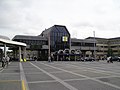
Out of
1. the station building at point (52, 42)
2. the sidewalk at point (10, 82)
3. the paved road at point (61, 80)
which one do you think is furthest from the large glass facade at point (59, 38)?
the sidewalk at point (10, 82)

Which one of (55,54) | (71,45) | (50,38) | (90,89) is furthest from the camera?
(71,45)

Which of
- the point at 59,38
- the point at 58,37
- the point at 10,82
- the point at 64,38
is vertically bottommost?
the point at 10,82

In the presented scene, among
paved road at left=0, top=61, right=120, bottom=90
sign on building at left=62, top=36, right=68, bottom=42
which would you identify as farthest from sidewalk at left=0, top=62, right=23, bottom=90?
sign on building at left=62, top=36, right=68, bottom=42

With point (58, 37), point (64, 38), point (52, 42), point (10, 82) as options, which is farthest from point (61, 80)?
point (58, 37)

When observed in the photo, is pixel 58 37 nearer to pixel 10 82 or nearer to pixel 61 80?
pixel 61 80

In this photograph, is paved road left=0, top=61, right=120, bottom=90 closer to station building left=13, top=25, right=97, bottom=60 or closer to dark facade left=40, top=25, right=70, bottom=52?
station building left=13, top=25, right=97, bottom=60

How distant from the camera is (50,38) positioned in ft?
231

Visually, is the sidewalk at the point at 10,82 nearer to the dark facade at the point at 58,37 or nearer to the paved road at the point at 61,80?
the paved road at the point at 61,80

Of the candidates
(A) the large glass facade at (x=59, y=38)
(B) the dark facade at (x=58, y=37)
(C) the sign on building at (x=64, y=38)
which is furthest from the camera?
(C) the sign on building at (x=64, y=38)

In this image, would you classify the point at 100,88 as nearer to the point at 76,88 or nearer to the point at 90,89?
the point at 90,89

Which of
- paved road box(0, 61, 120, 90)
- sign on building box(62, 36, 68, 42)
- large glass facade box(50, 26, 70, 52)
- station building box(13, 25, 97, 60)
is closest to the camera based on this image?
paved road box(0, 61, 120, 90)

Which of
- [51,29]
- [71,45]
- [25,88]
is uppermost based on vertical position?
[51,29]

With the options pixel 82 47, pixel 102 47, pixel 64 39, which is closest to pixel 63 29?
pixel 64 39

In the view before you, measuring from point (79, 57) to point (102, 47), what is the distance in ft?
153
